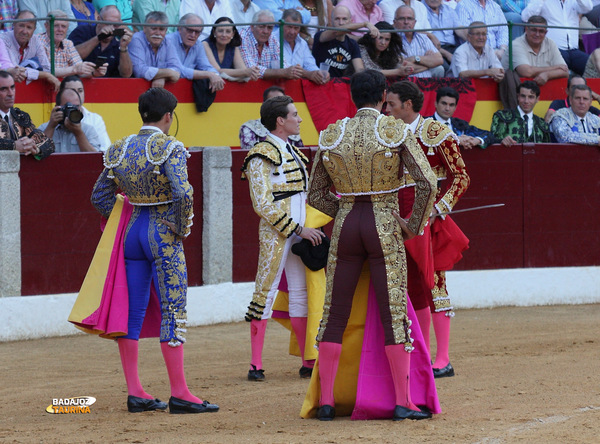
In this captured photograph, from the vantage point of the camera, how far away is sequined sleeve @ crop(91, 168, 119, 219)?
5258 millimetres

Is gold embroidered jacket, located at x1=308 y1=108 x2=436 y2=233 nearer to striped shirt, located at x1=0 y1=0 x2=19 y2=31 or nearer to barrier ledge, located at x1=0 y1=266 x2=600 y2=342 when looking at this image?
barrier ledge, located at x1=0 y1=266 x2=600 y2=342

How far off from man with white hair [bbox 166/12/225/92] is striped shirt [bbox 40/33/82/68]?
34.2 inches

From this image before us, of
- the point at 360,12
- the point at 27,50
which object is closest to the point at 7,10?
the point at 27,50

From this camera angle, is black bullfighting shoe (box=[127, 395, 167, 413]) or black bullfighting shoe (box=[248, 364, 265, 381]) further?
black bullfighting shoe (box=[248, 364, 265, 381])

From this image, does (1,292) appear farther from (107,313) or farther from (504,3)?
(504,3)

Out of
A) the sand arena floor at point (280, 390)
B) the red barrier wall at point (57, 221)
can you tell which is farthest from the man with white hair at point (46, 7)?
the sand arena floor at point (280, 390)

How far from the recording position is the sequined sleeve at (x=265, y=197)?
582 centimetres

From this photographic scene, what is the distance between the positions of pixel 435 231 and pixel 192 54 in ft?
13.4

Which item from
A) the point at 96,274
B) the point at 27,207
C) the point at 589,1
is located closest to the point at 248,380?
the point at 96,274

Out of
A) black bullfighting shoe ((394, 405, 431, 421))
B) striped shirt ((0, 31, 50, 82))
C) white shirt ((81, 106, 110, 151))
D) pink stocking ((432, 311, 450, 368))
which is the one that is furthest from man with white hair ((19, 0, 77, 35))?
black bullfighting shoe ((394, 405, 431, 421))

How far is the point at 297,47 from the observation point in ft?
32.4

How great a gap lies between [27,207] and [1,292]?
0.65m

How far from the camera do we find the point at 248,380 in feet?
20.0

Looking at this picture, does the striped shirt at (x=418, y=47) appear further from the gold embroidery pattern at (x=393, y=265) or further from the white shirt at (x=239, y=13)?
the gold embroidery pattern at (x=393, y=265)
